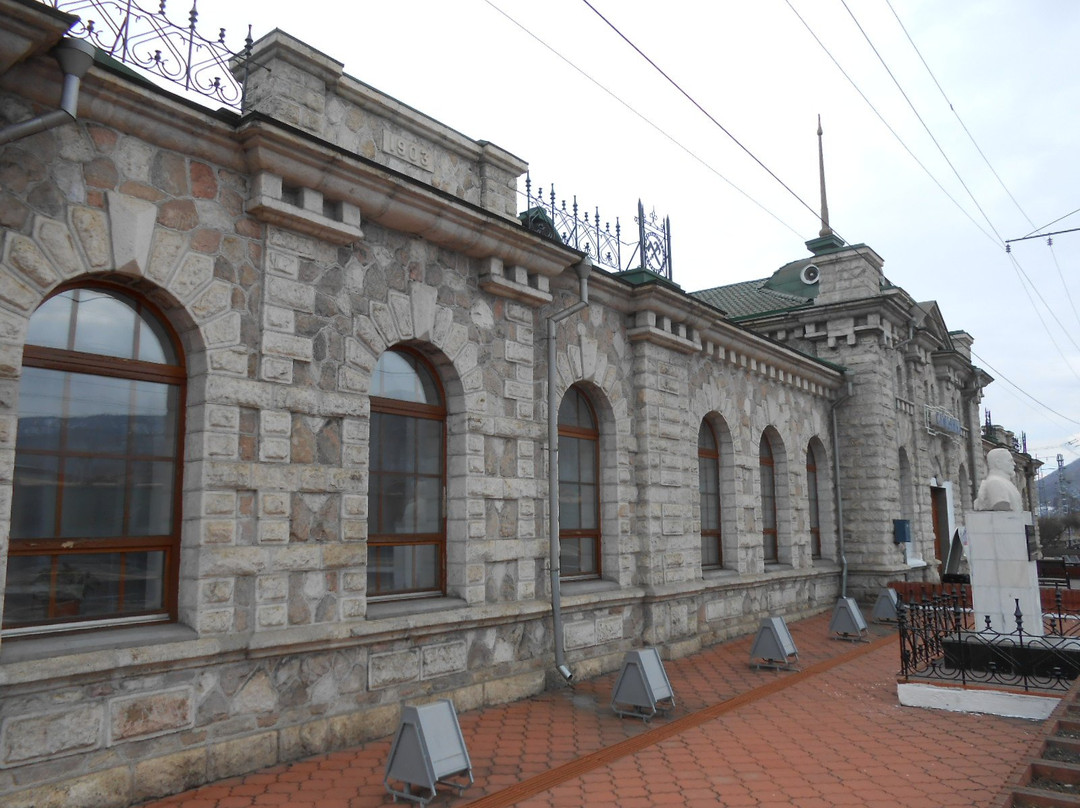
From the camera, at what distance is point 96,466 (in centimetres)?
580

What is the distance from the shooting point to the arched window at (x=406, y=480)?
7.76m

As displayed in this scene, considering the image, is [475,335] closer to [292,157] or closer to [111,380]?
[292,157]

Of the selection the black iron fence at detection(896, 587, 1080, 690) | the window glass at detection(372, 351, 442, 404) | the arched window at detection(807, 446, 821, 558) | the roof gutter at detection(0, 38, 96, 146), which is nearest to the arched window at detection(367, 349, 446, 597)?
the window glass at detection(372, 351, 442, 404)

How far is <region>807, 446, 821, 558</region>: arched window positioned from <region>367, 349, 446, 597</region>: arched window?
438 inches

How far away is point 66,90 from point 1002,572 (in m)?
10.7

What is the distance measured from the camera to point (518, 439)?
8.98 meters

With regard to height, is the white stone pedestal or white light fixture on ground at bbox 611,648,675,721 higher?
the white stone pedestal

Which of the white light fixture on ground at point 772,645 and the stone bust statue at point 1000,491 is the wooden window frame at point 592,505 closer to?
the white light fixture on ground at point 772,645

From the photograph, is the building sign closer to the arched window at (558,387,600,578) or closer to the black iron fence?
the black iron fence

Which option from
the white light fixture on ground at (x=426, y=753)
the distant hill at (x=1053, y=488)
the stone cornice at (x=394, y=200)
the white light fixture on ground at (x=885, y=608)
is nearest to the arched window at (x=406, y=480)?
the stone cornice at (x=394, y=200)

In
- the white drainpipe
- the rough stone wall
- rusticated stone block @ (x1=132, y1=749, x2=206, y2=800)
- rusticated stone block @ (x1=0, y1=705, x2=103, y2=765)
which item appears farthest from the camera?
the white drainpipe

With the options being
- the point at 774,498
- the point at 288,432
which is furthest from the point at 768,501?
the point at 288,432

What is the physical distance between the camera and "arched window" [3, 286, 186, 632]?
547 cm

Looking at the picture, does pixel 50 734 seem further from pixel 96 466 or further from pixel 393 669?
pixel 393 669
